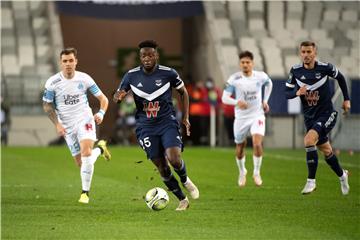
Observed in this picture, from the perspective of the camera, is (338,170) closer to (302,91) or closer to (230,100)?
(302,91)

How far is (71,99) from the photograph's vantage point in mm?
15758

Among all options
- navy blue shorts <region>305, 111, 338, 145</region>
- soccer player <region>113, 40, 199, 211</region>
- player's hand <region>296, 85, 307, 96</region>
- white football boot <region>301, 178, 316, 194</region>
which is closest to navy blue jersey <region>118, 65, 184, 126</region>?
soccer player <region>113, 40, 199, 211</region>

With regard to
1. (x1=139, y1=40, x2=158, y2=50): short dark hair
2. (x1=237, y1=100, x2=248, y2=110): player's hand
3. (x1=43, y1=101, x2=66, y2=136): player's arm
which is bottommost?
(x1=237, y1=100, x2=248, y2=110): player's hand

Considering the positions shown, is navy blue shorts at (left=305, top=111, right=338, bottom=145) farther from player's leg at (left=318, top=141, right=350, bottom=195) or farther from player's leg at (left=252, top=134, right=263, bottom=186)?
player's leg at (left=252, top=134, right=263, bottom=186)

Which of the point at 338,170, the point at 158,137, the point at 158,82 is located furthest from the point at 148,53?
the point at 338,170

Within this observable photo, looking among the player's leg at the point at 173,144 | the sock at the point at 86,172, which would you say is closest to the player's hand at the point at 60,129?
the sock at the point at 86,172

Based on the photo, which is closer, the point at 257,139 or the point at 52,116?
the point at 52,116

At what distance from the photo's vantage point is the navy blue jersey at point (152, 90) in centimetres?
1380

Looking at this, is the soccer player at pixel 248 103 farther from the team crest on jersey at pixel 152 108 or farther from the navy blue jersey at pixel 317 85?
the team crest on jersey at pixel 152 108

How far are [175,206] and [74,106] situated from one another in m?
2.50

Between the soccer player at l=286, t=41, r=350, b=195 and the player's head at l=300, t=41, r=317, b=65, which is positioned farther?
the soccer player at l=286, t=41, r=350, b=195

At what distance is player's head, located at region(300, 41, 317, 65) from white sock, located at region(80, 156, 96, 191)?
12.7 feet

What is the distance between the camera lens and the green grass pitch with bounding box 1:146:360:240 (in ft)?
38.4

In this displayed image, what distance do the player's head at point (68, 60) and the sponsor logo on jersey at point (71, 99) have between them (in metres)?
0.34
